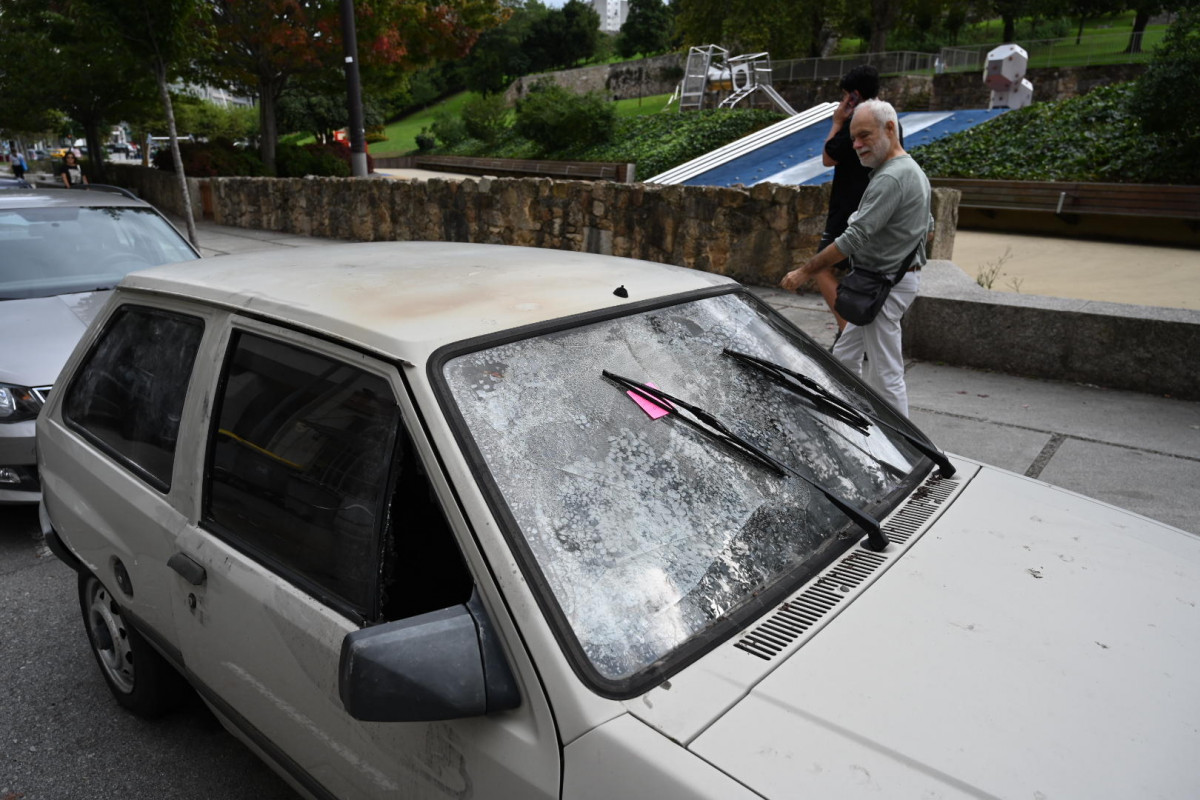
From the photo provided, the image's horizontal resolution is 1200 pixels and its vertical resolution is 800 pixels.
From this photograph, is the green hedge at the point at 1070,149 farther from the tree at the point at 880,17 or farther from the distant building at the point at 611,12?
the distant building at the point at 611,12

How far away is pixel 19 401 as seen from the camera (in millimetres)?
4445

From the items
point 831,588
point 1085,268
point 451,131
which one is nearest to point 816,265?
point 831,588

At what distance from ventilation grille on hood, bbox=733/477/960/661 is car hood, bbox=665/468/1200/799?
0.12 ft

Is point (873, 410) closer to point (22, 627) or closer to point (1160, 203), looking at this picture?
point (22, 627)

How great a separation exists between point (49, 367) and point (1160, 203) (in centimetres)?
1377

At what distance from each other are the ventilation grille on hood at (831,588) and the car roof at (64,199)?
19.5 feet

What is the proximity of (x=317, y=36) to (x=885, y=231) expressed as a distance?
64.1 ft

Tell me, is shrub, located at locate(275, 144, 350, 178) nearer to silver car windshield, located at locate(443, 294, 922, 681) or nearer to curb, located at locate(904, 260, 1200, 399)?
curb, located at locate(904, 260, 1200, 399)

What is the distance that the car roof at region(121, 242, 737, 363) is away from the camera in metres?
1.99

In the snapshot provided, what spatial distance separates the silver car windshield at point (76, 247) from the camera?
18.2ft

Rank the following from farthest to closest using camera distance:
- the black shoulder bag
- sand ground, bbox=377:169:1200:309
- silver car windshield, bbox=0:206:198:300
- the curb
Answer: sand ground, bbox=377:169:1200:309 → the curb → silver car windshield, bbox=0:206:198:300 → the black shoulder bag

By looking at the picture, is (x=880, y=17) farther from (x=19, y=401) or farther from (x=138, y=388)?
(x=138, y=388)

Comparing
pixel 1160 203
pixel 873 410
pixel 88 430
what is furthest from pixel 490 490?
pixel 1160 203

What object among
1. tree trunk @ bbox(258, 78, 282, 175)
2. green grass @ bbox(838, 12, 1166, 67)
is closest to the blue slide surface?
green grass @ bbox(838, 12, 1166, 67)
